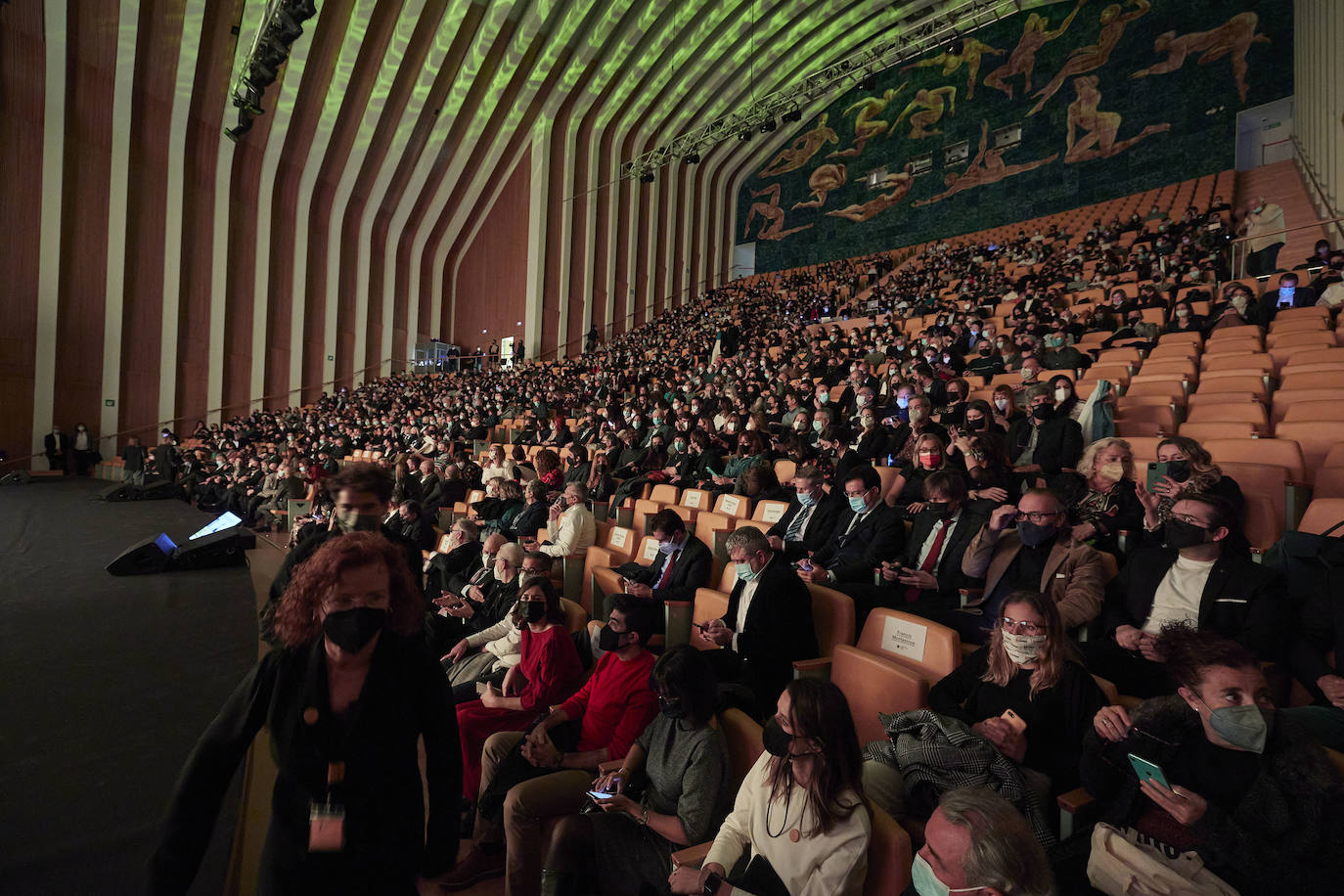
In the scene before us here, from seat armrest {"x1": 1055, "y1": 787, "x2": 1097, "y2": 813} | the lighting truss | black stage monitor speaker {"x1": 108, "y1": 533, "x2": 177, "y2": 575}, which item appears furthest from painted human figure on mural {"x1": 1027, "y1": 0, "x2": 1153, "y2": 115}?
black stage monitor speaker {"x1": 108, "y1": 533, "x2": 177, "y2": 575}

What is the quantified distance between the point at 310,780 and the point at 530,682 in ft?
4.55

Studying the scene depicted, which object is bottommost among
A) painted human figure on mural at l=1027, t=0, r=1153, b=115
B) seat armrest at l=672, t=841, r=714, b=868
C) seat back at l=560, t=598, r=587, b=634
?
seat armrest at l=672, t=841, r=714, b=868

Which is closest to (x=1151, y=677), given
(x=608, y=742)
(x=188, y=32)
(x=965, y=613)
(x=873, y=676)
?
(x=965, y=613)

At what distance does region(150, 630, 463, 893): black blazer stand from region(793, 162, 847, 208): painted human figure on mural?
22.0 meters

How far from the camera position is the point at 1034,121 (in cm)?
1641

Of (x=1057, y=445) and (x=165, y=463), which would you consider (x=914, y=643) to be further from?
(x=165, y=463)

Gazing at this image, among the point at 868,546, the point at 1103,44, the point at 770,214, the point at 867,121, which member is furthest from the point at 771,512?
the point at 770,214

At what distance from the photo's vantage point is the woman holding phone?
5.41ft

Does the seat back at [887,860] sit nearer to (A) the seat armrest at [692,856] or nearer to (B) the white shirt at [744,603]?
(A) the seat armrest at [692,856]

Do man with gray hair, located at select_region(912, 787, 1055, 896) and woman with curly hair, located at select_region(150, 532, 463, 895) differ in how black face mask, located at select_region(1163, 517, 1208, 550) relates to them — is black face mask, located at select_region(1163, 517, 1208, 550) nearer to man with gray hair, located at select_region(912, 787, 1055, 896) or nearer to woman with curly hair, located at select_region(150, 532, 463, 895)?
man with gray hair, located at select_region(912, 787, 1055, 896)

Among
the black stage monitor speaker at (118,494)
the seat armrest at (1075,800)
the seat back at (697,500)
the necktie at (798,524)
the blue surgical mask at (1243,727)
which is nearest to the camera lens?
the blue surgical mask at (1243,727)

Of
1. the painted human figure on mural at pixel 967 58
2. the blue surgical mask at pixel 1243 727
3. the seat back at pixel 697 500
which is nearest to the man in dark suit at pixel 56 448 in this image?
the seat back at pixel 697 500

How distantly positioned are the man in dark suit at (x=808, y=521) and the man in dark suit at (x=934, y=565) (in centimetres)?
50

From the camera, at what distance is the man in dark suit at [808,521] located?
3.55 metres
